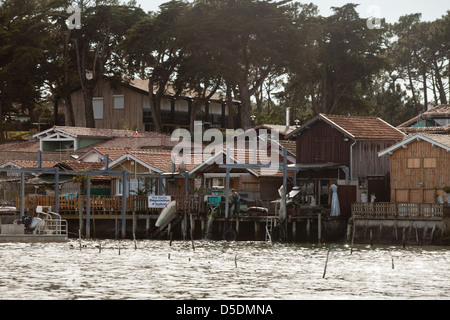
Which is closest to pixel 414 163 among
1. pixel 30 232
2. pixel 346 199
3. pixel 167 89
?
pixel 346 199

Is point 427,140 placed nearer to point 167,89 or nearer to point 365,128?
point 365,128

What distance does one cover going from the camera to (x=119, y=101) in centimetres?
10469

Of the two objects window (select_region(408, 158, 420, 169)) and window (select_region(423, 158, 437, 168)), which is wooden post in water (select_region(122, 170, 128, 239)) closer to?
window (select_region(408, 158, 420, 169))

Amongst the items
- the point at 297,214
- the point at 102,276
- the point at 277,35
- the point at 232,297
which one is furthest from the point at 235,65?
the point at 232,297

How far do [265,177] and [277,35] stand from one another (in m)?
26.8

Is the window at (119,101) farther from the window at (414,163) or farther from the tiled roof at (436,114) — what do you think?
the window at (414,163)

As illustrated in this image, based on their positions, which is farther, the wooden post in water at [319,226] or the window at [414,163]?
the window at [414,163]

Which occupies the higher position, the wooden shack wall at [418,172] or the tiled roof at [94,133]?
the tiled roof at [94,133]

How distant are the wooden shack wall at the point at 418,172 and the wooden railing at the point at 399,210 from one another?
4.16m

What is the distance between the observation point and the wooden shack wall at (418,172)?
2250 inches

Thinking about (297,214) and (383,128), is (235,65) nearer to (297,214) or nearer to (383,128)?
(383,128)

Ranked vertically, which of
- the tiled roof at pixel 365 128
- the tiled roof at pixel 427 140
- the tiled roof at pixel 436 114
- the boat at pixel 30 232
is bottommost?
the boat at pixel 30 232

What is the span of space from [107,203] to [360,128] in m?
17.4

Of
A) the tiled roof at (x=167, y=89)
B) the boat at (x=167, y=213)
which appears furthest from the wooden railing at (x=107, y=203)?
the tiled roof at (x=167, y=89)
